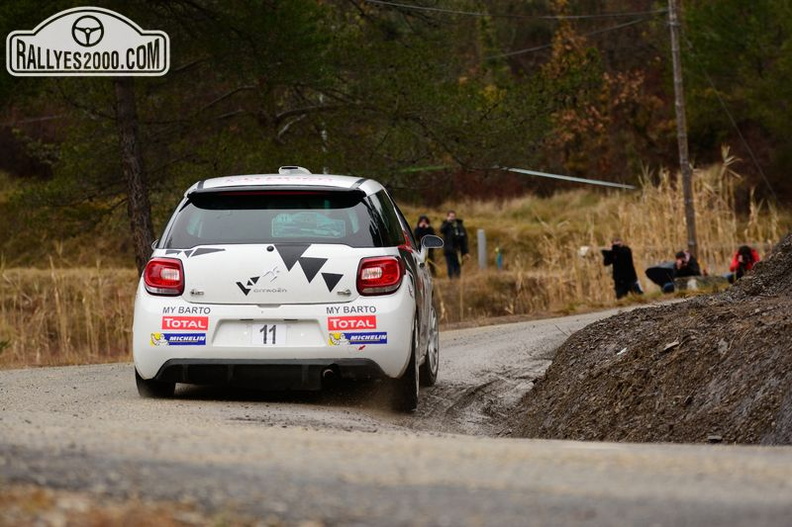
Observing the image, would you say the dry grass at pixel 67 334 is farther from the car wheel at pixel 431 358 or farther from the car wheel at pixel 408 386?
the car wheel at pixel 408 386

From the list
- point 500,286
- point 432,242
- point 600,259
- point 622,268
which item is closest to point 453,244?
point 500,286

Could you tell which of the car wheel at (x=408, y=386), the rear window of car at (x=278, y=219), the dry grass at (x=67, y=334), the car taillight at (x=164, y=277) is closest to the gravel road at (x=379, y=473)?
the car taillight at (x=164, y=277)

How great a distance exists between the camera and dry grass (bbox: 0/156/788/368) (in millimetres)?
20391

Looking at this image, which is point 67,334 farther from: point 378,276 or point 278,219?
point 378,276

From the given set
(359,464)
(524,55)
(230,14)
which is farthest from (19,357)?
(524,55)

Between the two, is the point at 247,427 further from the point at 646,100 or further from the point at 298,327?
the point at 646,100

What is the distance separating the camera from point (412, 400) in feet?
34.9

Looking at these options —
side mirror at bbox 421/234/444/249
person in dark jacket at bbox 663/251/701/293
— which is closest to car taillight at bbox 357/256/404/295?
side mirror at bbox 421/234/444/249

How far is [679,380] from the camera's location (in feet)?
33.1

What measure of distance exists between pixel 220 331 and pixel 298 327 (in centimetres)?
54

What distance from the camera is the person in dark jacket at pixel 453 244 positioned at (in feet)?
113

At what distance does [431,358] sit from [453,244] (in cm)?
2234

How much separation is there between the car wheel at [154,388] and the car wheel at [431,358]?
2459 millimetres

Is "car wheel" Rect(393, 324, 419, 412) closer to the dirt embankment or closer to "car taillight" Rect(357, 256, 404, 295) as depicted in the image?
"car taillight" Rect(357, 256, 404, 295)
